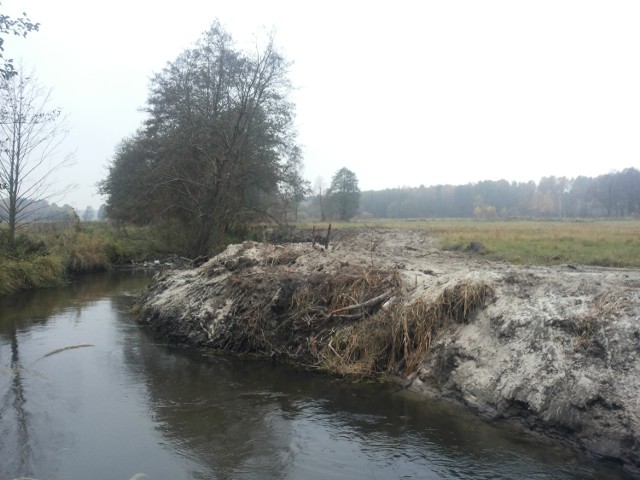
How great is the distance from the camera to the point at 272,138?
29875 millimetres

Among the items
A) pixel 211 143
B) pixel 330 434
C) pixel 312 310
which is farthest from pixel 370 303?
pixel 211 143

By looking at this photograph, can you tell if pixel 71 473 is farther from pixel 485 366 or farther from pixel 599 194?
pixel 599 194

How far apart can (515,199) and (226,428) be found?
11985 centimetres

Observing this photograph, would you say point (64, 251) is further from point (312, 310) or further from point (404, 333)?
point (404, 333)

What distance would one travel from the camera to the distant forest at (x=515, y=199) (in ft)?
293

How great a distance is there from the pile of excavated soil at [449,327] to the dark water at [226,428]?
1.57 ft

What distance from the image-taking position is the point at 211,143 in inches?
1031

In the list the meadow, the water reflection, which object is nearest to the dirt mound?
the water reflection

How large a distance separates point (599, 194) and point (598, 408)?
97674mm

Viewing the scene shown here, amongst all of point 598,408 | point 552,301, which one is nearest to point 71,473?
point 598,408

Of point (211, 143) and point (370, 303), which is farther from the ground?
point (211, 143)

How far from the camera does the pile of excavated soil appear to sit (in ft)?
22.0

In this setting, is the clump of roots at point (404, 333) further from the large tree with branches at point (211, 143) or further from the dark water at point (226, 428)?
the large tree with branches at point (211, 143)

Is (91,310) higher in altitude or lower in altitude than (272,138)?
lower
